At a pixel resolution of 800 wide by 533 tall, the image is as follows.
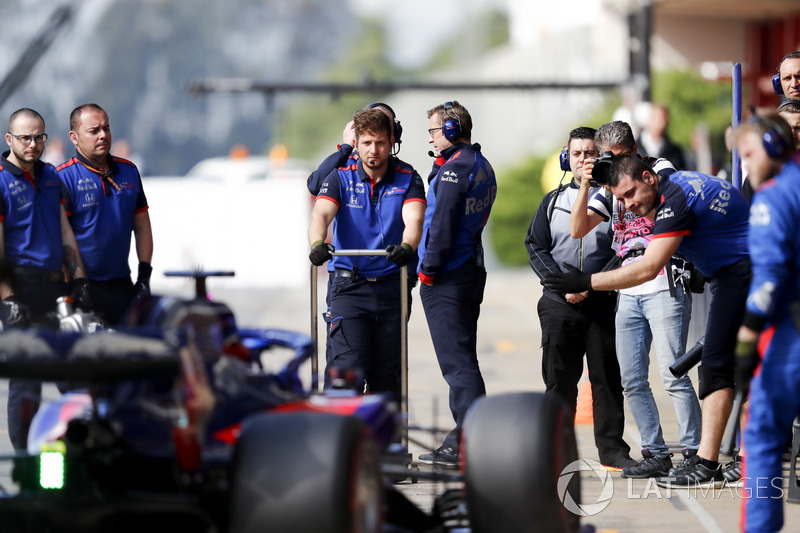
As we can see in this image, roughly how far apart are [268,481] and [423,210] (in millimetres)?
3596

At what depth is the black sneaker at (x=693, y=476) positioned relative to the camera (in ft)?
22.8

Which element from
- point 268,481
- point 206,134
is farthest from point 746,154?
point 206,134

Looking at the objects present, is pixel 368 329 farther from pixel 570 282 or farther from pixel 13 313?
pixel 13 313

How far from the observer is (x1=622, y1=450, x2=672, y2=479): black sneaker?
24.0ft

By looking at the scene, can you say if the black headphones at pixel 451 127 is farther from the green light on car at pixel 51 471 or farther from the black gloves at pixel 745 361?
the green light on car at pixel 51 471

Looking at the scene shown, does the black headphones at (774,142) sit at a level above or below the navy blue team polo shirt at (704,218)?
above

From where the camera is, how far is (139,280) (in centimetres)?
793

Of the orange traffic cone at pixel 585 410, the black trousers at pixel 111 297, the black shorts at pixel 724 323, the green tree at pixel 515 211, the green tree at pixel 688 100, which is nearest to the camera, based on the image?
the black shorts at pixel 724 323

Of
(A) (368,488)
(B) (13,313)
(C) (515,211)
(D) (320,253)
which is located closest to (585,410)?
(D) (320,253)

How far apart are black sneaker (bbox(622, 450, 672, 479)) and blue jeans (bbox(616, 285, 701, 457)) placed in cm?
8

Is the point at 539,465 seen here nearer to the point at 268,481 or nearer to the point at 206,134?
the point at 268,481

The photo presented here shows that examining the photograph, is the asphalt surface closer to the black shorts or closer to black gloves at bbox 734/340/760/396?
the black shorts

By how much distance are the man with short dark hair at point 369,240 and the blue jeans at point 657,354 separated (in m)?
1.35

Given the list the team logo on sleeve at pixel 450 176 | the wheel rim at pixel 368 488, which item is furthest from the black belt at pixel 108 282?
→ the wheel rim at pixel 368 488
